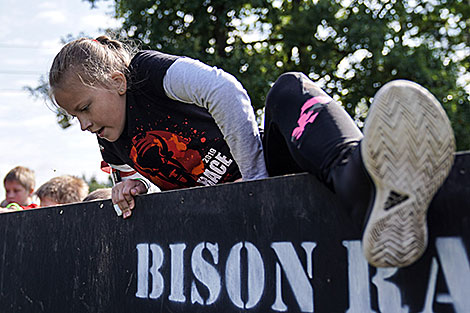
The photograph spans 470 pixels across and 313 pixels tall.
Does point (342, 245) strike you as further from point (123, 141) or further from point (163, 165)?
point (123, 141)

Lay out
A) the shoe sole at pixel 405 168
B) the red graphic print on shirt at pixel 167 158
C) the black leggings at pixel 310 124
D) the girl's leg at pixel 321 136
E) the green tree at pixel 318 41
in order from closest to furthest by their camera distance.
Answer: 1. the shoe sole at pixel 405 168
2. the girl's leg at pixel 321 136
3. the black leggings at pixel 310 124
4. the red graphic print on shirt at pixel 167 158
5. the green tree at pixel 318 41

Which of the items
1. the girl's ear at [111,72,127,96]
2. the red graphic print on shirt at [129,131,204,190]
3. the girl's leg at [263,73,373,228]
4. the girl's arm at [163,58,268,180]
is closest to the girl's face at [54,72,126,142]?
the girl's ear at [111,72,127,96]

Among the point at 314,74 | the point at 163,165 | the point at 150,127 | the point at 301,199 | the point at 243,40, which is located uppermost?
the point at 243,40

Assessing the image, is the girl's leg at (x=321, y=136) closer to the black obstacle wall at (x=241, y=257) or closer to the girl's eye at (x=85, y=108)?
the black obstacle wall at (x=241, y=257)

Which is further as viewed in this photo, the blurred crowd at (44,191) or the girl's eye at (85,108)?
the blurred crowd at (44,191)

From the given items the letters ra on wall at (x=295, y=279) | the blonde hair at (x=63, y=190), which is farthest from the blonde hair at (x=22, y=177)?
the letters ra on wall at (x=295, y=279)

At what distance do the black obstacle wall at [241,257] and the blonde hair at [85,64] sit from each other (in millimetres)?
421

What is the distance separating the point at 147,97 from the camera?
6.10 ft

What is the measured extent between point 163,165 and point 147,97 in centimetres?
24

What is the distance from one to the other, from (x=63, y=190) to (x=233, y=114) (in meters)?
2.80

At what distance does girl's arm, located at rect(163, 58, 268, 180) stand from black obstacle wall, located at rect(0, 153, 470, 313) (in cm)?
17

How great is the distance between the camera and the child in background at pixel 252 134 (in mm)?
884

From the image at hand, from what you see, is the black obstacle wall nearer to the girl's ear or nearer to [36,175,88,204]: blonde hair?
the girl's ear

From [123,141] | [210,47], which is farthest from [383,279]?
[210,47]
